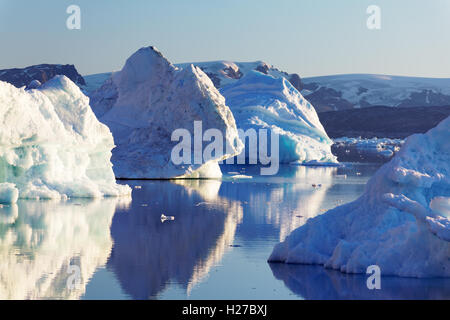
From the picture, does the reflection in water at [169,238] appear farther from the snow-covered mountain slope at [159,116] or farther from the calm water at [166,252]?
the snow-covered mountain slope at [159,116]

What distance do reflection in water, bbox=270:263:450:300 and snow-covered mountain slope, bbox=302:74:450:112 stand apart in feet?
388

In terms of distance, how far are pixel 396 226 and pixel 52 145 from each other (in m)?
9.99

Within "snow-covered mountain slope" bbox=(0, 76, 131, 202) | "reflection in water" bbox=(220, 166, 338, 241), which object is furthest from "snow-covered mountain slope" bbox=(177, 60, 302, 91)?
"snow-covered mountain slope" bbox=(0, 76, 131, 202)

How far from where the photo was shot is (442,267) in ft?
29.9

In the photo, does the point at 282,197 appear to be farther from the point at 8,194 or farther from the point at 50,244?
the point at 50,244

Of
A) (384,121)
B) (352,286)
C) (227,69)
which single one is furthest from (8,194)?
(227,69)

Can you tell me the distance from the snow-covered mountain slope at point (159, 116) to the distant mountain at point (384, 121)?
73585 mm

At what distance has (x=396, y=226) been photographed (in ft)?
32.3

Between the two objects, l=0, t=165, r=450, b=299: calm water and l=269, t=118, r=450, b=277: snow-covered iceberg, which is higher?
l=269, t=118, r=450, b=277: snow-covered iceberg

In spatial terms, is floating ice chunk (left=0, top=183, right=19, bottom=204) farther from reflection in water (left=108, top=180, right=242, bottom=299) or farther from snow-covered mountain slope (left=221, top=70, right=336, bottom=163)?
snow-covered mountain slope (left=221, top=70, right=336, bottom=163)

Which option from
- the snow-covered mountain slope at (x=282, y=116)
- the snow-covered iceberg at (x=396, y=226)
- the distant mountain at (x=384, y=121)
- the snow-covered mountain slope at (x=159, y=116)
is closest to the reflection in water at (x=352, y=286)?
the snow-covered iceberg at (x=396, y=226)

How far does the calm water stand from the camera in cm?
880

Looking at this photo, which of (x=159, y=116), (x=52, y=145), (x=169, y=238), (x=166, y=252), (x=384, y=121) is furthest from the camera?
(x=384, y=121)
